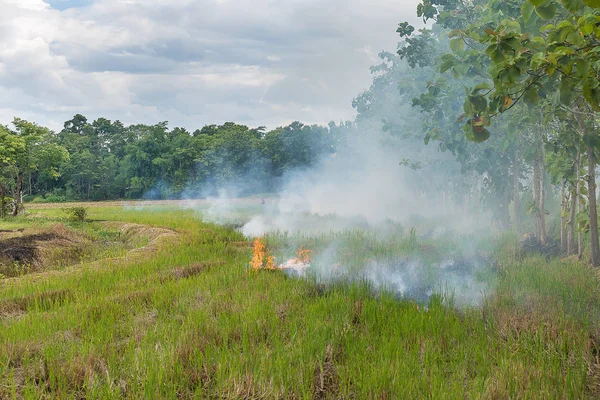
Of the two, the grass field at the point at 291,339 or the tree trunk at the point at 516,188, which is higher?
the tree trunk at the point at 516,188

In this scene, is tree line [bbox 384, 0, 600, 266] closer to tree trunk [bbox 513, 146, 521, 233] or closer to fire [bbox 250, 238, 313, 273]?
tree trunk [bbox 513, 146, 521, 233]

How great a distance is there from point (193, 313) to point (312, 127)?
41.3 m

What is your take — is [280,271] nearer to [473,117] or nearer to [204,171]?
[473,117]

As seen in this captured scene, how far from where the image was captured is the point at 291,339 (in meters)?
4.51

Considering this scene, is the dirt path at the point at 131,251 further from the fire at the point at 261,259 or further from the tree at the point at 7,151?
the tree at the point at 7,151

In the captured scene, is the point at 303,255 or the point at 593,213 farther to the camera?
the point at 303,255

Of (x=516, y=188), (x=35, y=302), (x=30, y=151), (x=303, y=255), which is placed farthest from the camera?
(x=30, y=151)

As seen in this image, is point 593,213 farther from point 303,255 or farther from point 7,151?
point 7,151

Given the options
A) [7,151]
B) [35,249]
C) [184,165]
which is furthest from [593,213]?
→ [184,165]

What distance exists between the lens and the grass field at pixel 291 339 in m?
3.60

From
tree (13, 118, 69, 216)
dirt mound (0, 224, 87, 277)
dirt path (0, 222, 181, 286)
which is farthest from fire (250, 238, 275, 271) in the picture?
tree (13, 118, 69, 216)

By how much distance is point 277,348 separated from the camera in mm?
4250

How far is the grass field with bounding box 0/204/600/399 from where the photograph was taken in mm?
3604

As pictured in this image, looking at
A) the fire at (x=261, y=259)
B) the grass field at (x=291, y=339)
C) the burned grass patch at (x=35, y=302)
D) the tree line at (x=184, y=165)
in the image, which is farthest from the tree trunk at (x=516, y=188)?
the tree line at (x=184, y=165)
